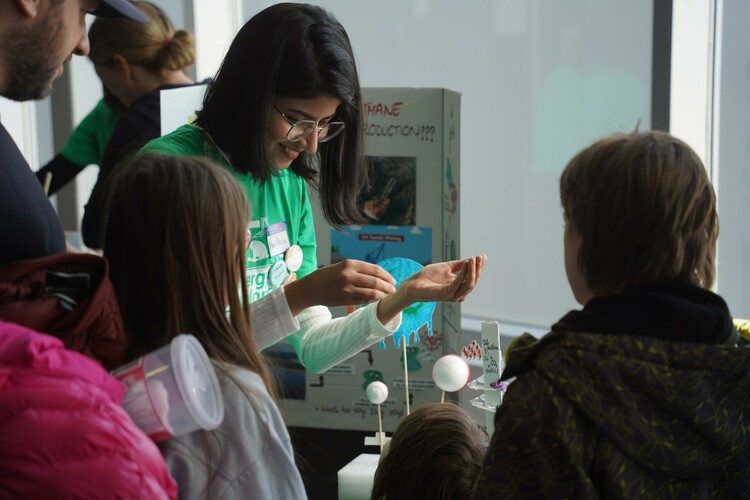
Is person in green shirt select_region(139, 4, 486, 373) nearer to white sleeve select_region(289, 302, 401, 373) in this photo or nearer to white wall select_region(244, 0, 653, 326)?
white sleeve select_region(289, 302, 401, 373)

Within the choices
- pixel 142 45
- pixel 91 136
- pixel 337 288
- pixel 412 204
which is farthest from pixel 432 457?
pixel 91 136

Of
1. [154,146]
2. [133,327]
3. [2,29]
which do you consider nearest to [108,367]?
[133,327]

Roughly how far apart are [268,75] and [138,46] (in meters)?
1.32

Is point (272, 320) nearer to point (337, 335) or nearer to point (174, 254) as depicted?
point (337, 335)

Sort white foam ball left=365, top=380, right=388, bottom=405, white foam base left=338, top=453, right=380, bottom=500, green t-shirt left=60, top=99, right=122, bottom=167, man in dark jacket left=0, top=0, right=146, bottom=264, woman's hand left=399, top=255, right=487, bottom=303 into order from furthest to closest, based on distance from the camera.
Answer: green t-shirt left=60, top=99, right=122, bottom=167 → white foam ball left=365, top=380, right=388, bottom=405 → white foam base left=338, top=453, right=380, bottom=500 → woman's hand left=399, top=255, right=487, bottom=303 → man in dark jacket left=0, top=0, right=146, bottom=264

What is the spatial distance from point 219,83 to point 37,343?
2.90 feet

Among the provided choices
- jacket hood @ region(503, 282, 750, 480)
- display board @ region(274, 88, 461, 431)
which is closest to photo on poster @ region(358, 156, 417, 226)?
display board @ region(274, 88, 461, 431)

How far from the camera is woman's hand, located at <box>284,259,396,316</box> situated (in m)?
1.54

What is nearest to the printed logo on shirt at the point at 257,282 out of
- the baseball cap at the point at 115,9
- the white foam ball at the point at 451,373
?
the white foam ball at the point at 451,373

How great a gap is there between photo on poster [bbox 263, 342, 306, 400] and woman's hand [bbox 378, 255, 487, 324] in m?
1.28

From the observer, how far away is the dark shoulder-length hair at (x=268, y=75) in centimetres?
162

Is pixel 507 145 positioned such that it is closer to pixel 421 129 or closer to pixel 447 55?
pixel 447 55

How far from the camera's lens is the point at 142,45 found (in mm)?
2768

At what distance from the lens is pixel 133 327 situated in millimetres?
1198
